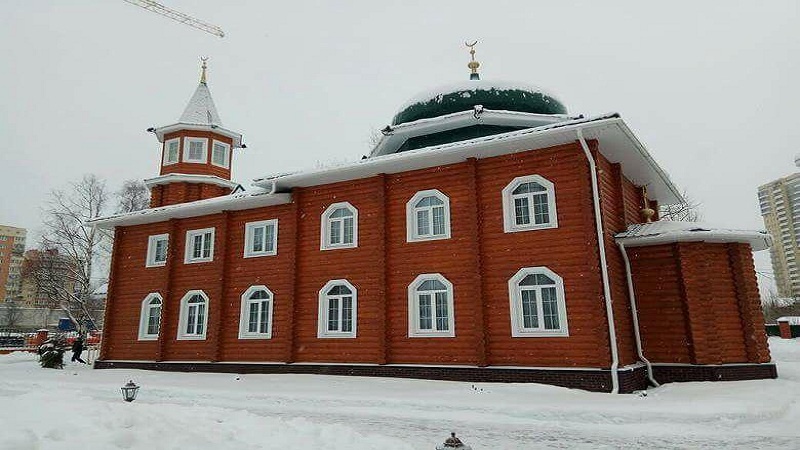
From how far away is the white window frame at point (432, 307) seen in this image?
13508 millimetres

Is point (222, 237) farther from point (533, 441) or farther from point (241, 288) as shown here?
point (533, 441)

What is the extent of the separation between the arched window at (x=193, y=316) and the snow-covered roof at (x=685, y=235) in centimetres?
1348

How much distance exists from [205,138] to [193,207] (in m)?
6.21

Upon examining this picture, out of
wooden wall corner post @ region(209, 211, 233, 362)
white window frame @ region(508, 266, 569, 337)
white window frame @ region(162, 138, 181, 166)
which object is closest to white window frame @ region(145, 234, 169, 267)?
wooden wall corner post @ region(209, 211, 233, 362)

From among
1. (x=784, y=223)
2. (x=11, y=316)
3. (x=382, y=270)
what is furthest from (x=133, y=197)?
(x=784, y=223)

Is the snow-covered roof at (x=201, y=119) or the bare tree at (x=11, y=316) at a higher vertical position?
the snow-covered roof at (x=201, y=119)

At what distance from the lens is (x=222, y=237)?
59.3 feet

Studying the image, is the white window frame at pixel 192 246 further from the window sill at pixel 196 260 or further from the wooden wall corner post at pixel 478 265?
the wooden wall corner post at pixel 478 265

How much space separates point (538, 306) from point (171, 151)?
18.1 metres

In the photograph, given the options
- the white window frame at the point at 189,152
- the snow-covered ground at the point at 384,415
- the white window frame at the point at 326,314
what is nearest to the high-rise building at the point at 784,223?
the snow-covered ground at the point at 384,415

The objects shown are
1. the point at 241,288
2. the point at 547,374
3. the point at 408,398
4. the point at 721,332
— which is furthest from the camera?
the point at 241,288

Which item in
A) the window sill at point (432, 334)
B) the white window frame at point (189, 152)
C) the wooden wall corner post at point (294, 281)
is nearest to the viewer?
the window sill at point (432, 334)

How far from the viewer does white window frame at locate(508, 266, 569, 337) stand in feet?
40.0

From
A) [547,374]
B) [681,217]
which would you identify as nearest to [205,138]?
[547,374]
